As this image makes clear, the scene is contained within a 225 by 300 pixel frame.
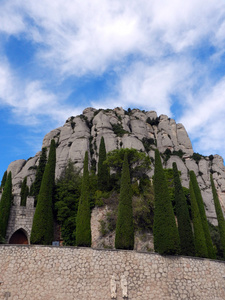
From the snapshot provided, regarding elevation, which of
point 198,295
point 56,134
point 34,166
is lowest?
point 198,295

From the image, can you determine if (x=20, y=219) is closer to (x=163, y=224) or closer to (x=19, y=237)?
(x=19, y=237)

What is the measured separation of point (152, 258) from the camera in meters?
15.7

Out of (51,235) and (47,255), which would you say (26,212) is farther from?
(47,255)

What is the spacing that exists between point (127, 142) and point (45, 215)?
106ft

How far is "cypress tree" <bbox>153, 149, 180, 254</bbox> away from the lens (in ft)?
52.7

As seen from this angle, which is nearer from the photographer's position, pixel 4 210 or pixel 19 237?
pixel 4 210

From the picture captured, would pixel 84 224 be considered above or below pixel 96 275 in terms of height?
above

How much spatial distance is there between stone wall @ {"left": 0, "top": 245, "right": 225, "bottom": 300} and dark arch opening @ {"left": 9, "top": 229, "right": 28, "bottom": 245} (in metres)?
11.5

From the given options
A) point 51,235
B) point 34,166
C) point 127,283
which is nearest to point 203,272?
point 127,283

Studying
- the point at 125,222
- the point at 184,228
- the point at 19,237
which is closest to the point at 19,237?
the point at 19,237

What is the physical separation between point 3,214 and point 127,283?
15879 mm

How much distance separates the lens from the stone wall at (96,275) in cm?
1443

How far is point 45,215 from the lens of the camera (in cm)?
2195

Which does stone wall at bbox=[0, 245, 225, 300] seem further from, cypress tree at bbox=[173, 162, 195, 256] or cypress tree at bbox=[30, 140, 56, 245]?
cypress tree at bbox=[30, 140, 56, 245]
